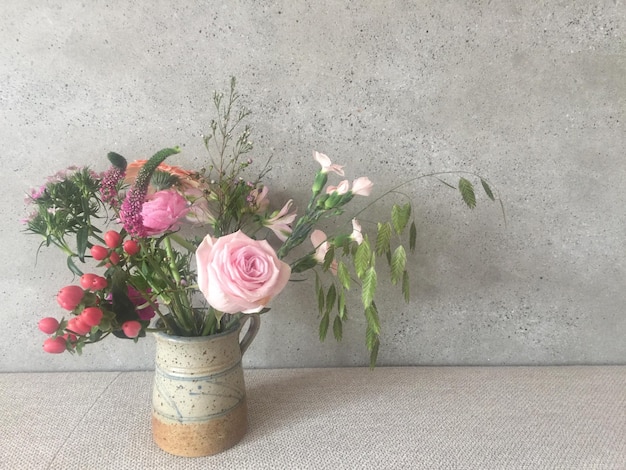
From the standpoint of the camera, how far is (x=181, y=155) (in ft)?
3.01

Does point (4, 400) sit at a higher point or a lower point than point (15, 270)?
lower

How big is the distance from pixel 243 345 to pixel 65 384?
367mm

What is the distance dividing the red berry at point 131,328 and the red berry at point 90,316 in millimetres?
45

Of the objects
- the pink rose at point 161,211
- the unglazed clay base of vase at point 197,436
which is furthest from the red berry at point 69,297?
the unglazed clay base of vase at point 197,436

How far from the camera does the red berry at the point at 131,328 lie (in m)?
0.66

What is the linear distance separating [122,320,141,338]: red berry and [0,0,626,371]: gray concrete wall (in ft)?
1.10

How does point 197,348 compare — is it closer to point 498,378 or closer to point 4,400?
point 4,400

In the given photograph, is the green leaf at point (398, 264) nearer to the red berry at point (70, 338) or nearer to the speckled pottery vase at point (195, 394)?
the speckled pottery vase at point (195, 394)

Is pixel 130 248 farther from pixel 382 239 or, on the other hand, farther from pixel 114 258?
pixel 382 239

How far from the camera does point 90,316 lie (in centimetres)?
62

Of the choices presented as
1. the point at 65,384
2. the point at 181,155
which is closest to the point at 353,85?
the point at 181,155

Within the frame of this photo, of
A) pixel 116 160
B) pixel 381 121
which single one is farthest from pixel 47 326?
pixel 381 121

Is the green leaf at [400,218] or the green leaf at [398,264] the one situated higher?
the green leaf at [400,218]

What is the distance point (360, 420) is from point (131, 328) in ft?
1.25
